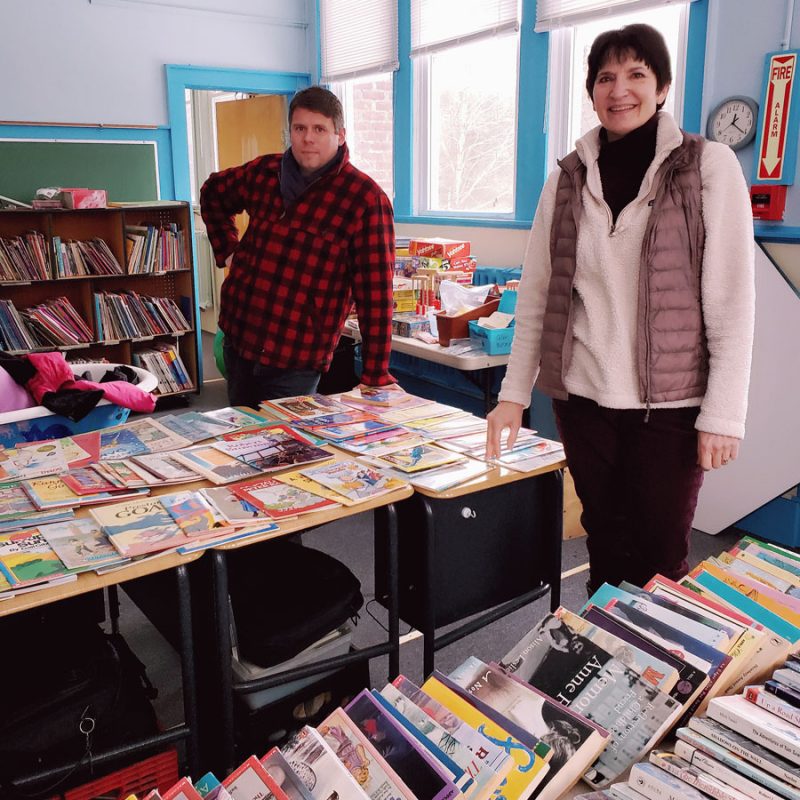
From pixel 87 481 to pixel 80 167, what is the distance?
3.96 meters

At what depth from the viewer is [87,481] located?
Result: 1796mm

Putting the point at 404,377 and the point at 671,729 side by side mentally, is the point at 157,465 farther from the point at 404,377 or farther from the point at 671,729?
the point at 404,377

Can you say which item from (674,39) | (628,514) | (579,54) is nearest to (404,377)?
(579,54)

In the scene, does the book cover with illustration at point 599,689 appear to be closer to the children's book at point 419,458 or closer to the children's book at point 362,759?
the children's book at point 362,759

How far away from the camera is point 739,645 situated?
1.16 m

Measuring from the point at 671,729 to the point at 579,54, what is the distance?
3.68 meters

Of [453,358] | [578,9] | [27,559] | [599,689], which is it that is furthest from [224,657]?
[578,9]

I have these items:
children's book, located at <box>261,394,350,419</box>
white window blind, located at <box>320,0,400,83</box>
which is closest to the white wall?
white window blind, located at <box>320,0,400,83</box>

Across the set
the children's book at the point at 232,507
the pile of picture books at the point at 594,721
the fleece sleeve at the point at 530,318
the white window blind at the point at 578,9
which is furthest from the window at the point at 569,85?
the pile of picture books at the point at 594,721

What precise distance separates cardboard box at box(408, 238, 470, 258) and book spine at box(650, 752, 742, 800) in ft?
10.9

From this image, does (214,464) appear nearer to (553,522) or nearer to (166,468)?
(166,468)

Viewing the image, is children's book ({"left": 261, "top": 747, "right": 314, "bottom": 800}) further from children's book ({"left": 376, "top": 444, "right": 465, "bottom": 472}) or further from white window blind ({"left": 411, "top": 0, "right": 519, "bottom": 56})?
white window blind ({"left": 411, "top": 0, "right": 519, "bottom": 56})

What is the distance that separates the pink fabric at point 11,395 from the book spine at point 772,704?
8.17 feet

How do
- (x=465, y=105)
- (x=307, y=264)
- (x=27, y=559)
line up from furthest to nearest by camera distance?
(x=465, y=105) < (x=307, y=264) < (x=27, y=559)
